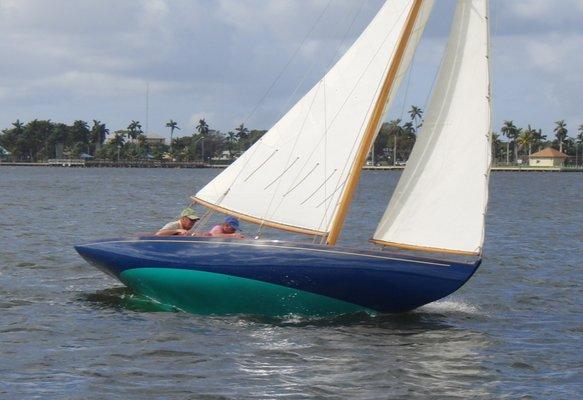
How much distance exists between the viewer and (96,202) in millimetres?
69750

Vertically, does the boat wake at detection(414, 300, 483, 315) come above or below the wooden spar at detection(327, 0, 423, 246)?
below

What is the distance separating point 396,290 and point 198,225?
4.60 meters

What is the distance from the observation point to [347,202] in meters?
20.0

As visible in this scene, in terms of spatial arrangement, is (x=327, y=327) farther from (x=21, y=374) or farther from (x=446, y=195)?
(x=21, y=374)

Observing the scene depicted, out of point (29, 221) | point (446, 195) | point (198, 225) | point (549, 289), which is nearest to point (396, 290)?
point (446, 195)

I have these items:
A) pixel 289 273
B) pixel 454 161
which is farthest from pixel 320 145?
pixel 289 273

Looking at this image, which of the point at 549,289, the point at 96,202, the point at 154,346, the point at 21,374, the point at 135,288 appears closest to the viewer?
the point at 21,374

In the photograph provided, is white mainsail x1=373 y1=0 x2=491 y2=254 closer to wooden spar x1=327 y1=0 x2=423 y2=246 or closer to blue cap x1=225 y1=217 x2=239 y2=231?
wooden spar x1=327 y1=0 x2=423 y2=246

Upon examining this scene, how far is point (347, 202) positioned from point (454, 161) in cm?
227

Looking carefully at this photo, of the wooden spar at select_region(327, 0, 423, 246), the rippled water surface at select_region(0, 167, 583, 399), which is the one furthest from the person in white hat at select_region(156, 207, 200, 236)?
the wooden spar at select_region(327, 0, 423, 246)

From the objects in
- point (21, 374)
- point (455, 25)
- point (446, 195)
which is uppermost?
point (455, 25)

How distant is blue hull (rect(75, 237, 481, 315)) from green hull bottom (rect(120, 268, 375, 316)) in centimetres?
2

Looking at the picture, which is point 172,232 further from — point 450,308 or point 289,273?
point 450,308

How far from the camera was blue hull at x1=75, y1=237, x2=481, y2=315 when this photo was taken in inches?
739
